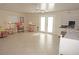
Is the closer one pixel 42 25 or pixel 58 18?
pixel 42 25

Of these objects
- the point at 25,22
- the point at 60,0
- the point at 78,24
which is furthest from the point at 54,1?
the point at 78,24

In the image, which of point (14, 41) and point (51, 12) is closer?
point (51, 12)

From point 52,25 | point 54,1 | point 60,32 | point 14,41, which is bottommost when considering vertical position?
point 14,41

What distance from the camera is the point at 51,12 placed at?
2.23 metres

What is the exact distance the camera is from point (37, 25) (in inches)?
84.8

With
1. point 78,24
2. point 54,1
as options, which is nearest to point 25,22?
point 78,24

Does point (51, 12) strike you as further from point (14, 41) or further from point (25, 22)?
point (14, 41)

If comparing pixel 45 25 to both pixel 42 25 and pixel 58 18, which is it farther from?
pixel 58 18

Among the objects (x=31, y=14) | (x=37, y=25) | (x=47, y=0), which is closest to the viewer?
(x=47, y=0)

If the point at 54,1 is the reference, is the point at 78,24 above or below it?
below


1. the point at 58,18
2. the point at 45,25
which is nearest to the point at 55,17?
the point at 58,18

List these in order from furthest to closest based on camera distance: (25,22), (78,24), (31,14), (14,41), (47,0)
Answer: (14,41) → (78,24) → (25,22) → (31,14) → (47,0)

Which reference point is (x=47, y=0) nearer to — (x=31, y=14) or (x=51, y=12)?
(x=31, y=14)

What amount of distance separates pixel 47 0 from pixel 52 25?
1520 mm
